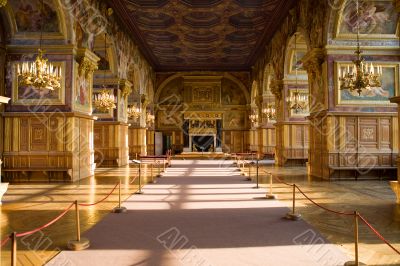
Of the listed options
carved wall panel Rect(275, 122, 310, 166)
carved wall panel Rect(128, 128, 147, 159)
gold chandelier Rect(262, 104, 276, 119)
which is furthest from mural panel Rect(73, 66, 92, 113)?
gold chandelier Rect(262, 104, 276, 119)

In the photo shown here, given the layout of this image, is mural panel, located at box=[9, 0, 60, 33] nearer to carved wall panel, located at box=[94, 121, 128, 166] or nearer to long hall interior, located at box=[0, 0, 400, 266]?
long hall interior, located at box=[0, 0, 400, 266]

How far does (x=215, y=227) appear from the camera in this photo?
6.21 m

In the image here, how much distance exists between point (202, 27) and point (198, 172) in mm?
9002

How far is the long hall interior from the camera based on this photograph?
17.3 feet

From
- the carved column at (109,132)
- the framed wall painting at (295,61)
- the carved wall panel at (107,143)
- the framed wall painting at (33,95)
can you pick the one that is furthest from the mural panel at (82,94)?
the framed wall painting at (295,61)

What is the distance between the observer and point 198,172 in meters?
16.9

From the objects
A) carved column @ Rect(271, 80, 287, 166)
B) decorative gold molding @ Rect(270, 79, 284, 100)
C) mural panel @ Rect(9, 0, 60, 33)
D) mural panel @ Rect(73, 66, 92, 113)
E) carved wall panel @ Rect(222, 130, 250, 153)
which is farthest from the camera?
carved wall panel @ Rect(222, 130, 250, 153)

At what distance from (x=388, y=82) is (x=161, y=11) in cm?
1108

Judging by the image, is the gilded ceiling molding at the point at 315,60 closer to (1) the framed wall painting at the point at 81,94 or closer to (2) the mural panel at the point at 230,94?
(1) the framed wall painting at the point at 81,94

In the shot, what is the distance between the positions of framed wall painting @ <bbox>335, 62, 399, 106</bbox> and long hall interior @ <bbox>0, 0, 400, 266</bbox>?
42 millimetres

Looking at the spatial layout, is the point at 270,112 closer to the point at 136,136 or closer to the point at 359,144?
the point at 136,136

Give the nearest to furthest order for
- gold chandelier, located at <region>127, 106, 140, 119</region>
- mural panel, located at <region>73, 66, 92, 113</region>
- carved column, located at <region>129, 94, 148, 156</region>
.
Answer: mural panel, located at <region>73, 66, 92, 113</region> < gold chandelier, located at <region>127, 106, 140, 119</region> < carved column, located at <region>129, 94, 148, 156</region>

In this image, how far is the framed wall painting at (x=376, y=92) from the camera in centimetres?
1299

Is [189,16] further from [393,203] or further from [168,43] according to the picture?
[393,203]
